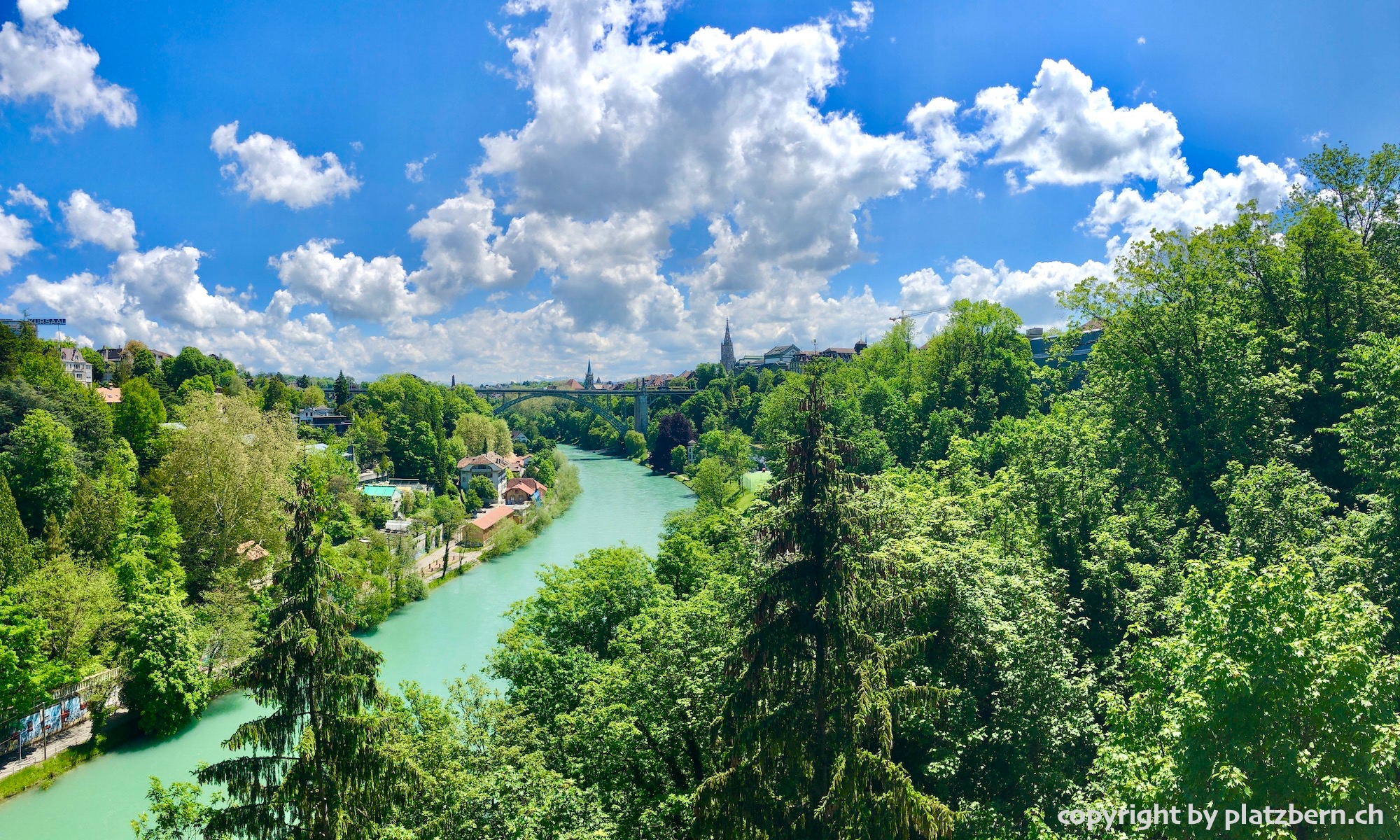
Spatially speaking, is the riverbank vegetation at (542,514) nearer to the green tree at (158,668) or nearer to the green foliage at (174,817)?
the green tree at (158,668)

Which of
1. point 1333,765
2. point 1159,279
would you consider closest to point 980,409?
point 1159,279

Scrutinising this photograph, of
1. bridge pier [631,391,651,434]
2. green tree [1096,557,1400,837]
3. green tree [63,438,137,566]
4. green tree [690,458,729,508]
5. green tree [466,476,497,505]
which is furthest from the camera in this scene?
bridge pier [631,391,651,434]

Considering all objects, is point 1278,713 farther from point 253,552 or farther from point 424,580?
point 424,580

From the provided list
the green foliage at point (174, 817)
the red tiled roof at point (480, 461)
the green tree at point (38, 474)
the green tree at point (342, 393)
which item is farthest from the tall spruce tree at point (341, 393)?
the green foliage at point (174, 817)

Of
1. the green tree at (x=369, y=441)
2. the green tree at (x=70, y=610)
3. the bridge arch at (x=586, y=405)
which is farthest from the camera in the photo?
the bridge arch at (x=586, y=405)

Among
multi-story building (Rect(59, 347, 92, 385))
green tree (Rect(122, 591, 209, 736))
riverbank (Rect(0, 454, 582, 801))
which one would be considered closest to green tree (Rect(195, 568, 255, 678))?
riverbank (Rect(0, 454, 582, 801))

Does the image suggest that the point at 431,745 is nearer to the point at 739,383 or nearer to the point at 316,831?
the point at 316,831

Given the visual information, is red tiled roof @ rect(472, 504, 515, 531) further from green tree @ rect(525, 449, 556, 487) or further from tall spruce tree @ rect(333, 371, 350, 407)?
tall spruce tree @ rect(333, 371, 350, 407)
